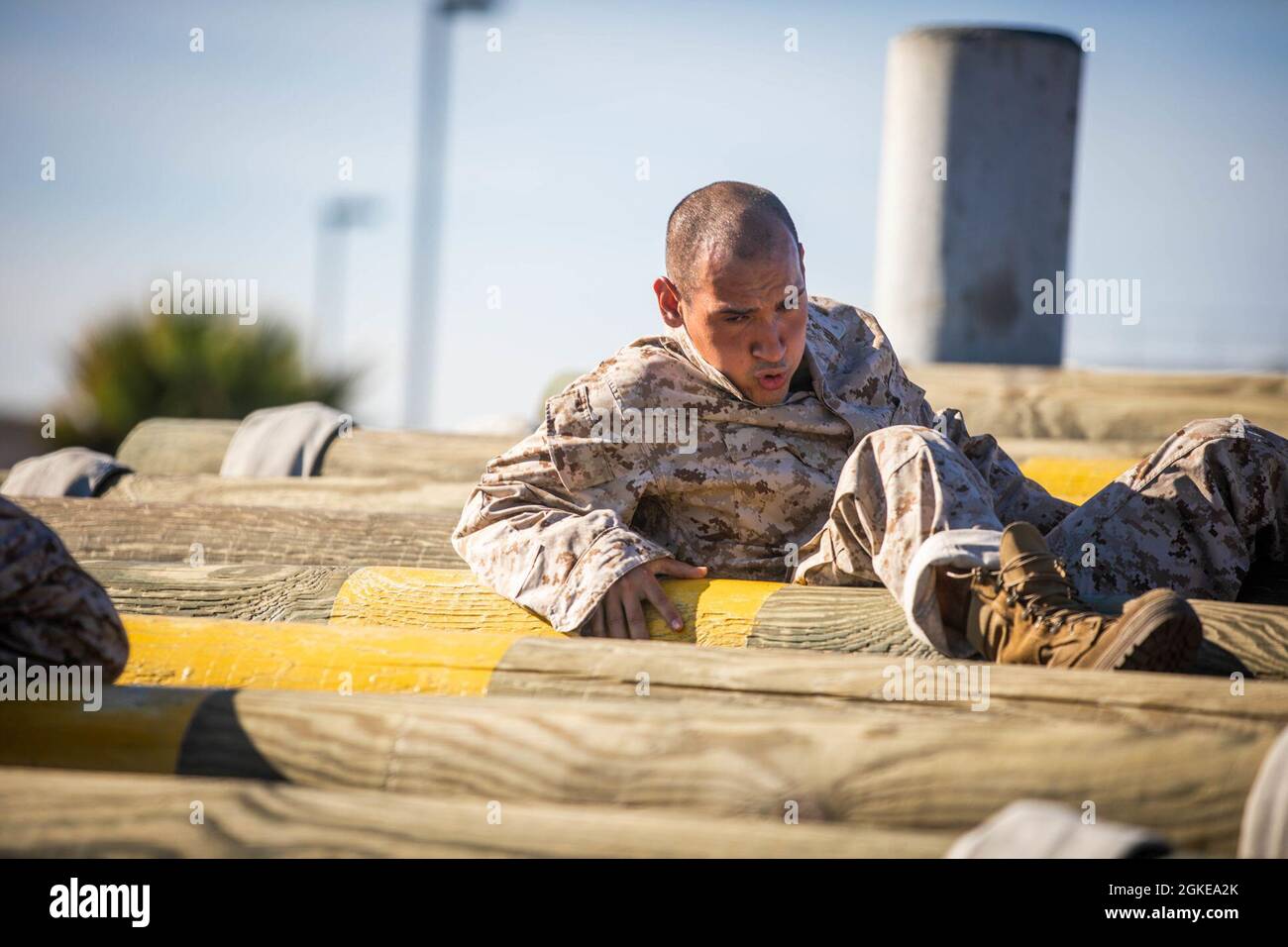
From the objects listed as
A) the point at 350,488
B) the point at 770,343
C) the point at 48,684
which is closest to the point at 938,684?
the point at 770,343

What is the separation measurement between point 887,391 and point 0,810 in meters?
2.45

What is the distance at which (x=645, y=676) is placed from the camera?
2449 millimetres

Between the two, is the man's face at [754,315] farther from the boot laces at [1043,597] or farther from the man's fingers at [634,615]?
the boot laces at [1043,597]

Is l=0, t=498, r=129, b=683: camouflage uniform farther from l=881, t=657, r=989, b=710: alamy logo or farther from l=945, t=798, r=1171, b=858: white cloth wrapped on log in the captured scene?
l=945, t=798, r=1171, b=858: white cloth wrapped on log

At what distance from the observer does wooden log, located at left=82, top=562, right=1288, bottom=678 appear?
265cm

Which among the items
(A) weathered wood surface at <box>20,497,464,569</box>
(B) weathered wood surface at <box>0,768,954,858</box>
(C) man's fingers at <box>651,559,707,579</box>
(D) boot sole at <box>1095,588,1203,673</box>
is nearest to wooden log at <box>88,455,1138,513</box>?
(A) weathered wood surface at <box>20,497,464,569</box>

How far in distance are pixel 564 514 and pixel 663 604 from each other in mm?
409

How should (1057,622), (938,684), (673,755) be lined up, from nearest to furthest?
(673,755), (938,684), (1057,622)

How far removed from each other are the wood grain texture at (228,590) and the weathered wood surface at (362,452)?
226 centimetres

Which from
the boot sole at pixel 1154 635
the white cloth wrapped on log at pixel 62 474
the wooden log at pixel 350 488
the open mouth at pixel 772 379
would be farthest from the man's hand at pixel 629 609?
the white cloth wrapped on log at pixel 62 474

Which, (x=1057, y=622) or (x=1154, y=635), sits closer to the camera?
(x=1154, y=635)

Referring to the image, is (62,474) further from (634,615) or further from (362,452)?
(634,615)

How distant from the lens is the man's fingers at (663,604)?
3.03 m
